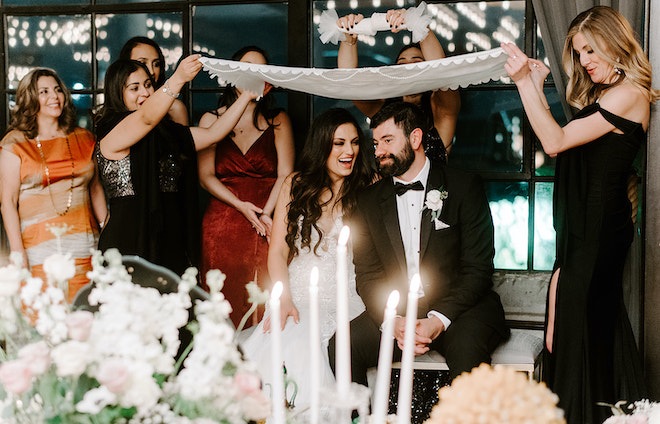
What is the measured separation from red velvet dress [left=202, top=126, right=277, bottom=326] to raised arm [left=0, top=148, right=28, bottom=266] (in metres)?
0.87

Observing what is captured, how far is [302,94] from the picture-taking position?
382 cm

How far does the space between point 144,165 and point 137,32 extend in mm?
1362

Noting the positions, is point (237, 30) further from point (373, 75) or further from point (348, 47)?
point (373, 75)

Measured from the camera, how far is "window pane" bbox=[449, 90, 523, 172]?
3658mm

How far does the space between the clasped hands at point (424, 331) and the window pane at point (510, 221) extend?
1.06m

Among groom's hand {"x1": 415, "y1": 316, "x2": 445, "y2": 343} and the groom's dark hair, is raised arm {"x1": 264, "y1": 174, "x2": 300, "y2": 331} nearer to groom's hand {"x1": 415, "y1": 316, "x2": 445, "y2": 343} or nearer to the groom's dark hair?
the groom's dark hair

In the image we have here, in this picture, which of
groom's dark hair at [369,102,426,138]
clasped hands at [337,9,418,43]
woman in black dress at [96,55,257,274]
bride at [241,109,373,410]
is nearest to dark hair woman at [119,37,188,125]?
woman in black dress at [96,55,257,274]

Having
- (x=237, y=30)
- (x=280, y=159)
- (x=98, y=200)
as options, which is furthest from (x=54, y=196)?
(x=237, y=30)

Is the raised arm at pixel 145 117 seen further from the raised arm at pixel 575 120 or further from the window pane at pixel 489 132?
the window pane at pixel 489 132

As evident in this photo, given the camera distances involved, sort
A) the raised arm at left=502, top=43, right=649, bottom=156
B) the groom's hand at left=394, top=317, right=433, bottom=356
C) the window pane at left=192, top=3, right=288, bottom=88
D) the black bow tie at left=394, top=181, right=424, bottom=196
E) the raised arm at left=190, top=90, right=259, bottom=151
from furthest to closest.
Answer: the window pane at left=192, top=3, right=288, bottom=88 < the raised arm at left=190, top=90, right=259, bottom=151 < the black bow tie at left=394, top=181, right=424, bottom=196 < the groom's hand at left=394, top=317, right=433, bottom=356 < the raised arm at left=502, top=43, right=649, bottom=156

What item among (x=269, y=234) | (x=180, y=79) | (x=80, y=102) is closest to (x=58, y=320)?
(x=180, y=79)

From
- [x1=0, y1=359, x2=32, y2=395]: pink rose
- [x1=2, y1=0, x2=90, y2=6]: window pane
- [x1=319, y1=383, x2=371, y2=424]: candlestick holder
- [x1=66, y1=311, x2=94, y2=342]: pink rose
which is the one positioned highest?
[x1=2, y1=0, x2=90, y2=6]: window pane

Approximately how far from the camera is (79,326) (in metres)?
0.96

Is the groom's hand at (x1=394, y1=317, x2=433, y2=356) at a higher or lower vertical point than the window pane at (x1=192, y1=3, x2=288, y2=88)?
lower
